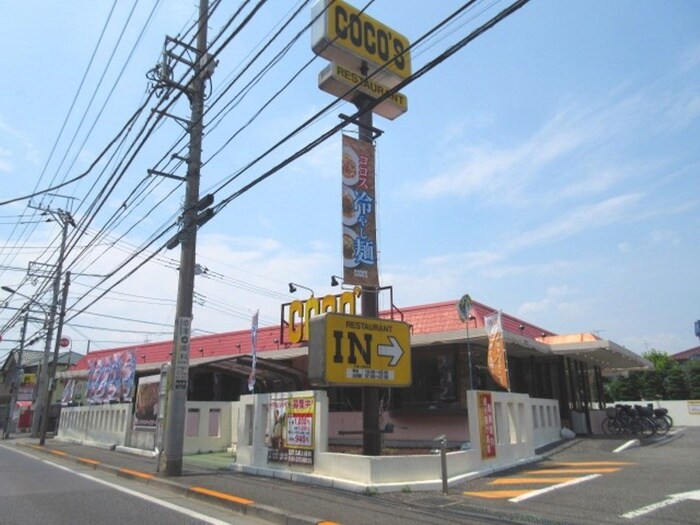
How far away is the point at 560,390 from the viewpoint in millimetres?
19750

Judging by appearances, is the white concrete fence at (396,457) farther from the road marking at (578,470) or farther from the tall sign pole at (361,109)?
the tall sign pole at (361,109)

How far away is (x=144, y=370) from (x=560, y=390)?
63.4 feet

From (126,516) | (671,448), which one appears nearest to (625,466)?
(671,448)

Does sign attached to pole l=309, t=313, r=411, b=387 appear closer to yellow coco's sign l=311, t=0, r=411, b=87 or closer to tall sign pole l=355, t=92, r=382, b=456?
tall sign pole l=355, t=92, r=382, b=456

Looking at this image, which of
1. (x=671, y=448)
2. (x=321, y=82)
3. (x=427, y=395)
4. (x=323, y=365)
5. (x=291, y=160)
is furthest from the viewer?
(x=427, y=395)

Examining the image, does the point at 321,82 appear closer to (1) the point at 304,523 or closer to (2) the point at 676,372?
(1) the point at 304,523

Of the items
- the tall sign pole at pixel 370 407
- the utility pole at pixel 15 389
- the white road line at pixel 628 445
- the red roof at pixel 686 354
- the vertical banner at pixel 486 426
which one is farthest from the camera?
the red roof at pixel 686 354

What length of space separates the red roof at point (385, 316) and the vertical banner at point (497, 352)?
1.89 m

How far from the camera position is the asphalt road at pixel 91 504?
7.68m

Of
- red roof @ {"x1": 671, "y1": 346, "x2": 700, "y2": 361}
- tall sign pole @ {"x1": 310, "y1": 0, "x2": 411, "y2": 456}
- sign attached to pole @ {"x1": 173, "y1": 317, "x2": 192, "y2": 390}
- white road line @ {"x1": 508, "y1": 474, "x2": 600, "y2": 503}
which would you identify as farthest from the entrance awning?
red roof @ {"x1": 671, "y1": 346, "x2": 700, "y2": 361}

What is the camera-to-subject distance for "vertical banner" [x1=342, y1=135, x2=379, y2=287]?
11.7 m

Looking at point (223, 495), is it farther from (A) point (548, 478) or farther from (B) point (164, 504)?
(A) point (548, 478)

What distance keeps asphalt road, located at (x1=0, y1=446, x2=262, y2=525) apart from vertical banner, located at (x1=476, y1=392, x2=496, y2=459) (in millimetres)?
5637

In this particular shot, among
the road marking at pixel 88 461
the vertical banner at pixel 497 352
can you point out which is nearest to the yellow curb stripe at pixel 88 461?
the road marking at pixel 88 461
